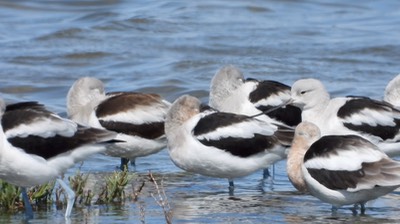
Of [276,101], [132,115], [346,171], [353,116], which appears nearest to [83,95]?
[132,115]

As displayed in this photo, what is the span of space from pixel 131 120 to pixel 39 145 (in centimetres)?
290

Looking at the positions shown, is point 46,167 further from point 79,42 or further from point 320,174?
point 79,42

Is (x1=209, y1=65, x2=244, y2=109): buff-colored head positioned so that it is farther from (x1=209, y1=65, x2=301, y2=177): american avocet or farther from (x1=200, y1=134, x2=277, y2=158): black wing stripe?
(x1=200, y1=134, x2=277, y2=158): black wing stripe

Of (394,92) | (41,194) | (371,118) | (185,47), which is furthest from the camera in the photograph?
(185,47)

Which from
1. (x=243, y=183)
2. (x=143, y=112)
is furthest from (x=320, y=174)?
(x=143, y=112)

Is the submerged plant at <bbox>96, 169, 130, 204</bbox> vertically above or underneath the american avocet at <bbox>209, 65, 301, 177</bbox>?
underneath

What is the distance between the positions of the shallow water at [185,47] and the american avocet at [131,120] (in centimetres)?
42

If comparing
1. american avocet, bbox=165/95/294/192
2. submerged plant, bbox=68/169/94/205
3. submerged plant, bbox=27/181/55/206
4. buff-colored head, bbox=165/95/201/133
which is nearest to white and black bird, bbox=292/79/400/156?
Answer: american avocet, bbox=165/95/294/192

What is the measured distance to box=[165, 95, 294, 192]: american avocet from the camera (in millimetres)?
11594

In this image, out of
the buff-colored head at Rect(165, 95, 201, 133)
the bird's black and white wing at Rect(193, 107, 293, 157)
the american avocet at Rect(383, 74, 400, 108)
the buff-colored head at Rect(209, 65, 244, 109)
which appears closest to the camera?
the bird's black and white wing at Rect(193, 107, 293, 157)

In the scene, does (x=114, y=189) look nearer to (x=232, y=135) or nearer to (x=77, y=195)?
(x=77, y=195)

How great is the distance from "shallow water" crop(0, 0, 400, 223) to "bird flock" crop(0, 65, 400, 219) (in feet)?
2.37

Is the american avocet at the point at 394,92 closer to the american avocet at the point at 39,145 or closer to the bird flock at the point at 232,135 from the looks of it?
the bird flock at the point at 232,135

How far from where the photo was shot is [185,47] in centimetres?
2211
